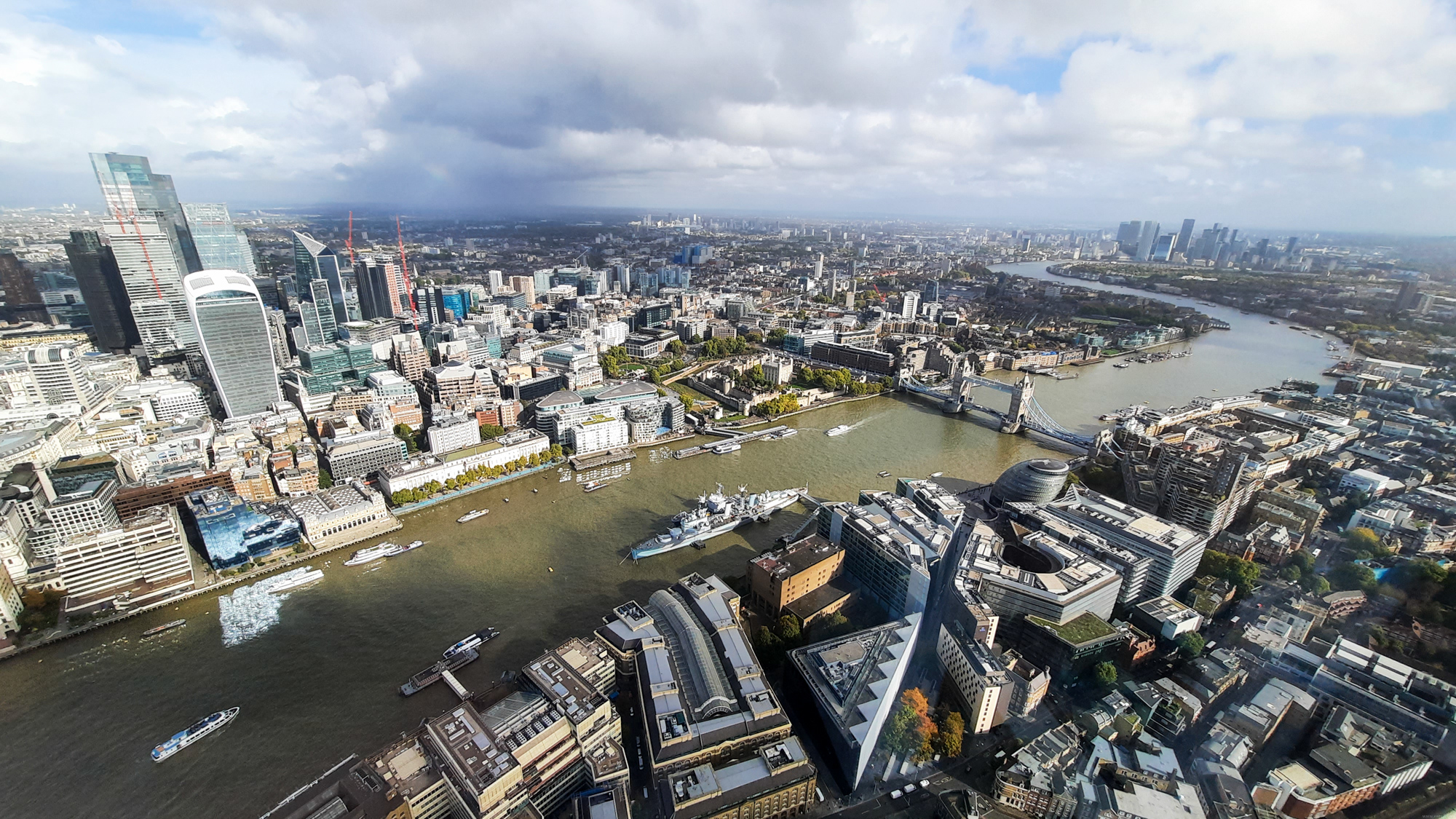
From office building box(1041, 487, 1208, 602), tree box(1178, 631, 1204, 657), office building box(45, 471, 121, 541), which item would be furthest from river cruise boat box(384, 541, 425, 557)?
tree box(1178, 631, 1204, 657)

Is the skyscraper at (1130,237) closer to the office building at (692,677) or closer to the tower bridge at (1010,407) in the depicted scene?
A: the tower bridge at (1010,407)

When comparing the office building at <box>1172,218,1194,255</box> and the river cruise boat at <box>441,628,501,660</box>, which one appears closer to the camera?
the river cruise boat at <box>441,628,501,660</box>

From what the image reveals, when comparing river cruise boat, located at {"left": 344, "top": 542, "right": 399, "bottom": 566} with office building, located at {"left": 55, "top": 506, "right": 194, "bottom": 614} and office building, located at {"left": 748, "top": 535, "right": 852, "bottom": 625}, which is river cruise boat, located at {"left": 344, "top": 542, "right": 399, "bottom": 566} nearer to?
office building, located at {"left": 55, "top": 506, "right": 194, "bottom": 614}

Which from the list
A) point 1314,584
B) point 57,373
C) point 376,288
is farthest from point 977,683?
point 376,288

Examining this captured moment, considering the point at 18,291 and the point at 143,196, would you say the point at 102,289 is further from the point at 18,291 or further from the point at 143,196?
the point at 18,291

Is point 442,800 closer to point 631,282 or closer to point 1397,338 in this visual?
point 1397,338

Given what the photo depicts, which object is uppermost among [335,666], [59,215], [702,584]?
[59,215]

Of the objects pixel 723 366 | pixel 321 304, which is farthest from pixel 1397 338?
pixel 321 304

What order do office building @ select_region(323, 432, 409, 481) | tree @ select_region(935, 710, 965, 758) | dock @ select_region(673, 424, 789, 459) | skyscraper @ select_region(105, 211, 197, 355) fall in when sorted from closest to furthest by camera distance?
tree @ select_region(935, 710, 965, 758) → office building @ select_region(323, 432, 409, 481) → dock @ select_region(673, 424, 789, 459) → skyscraper @ select_region(105, 211, 197, 355)
